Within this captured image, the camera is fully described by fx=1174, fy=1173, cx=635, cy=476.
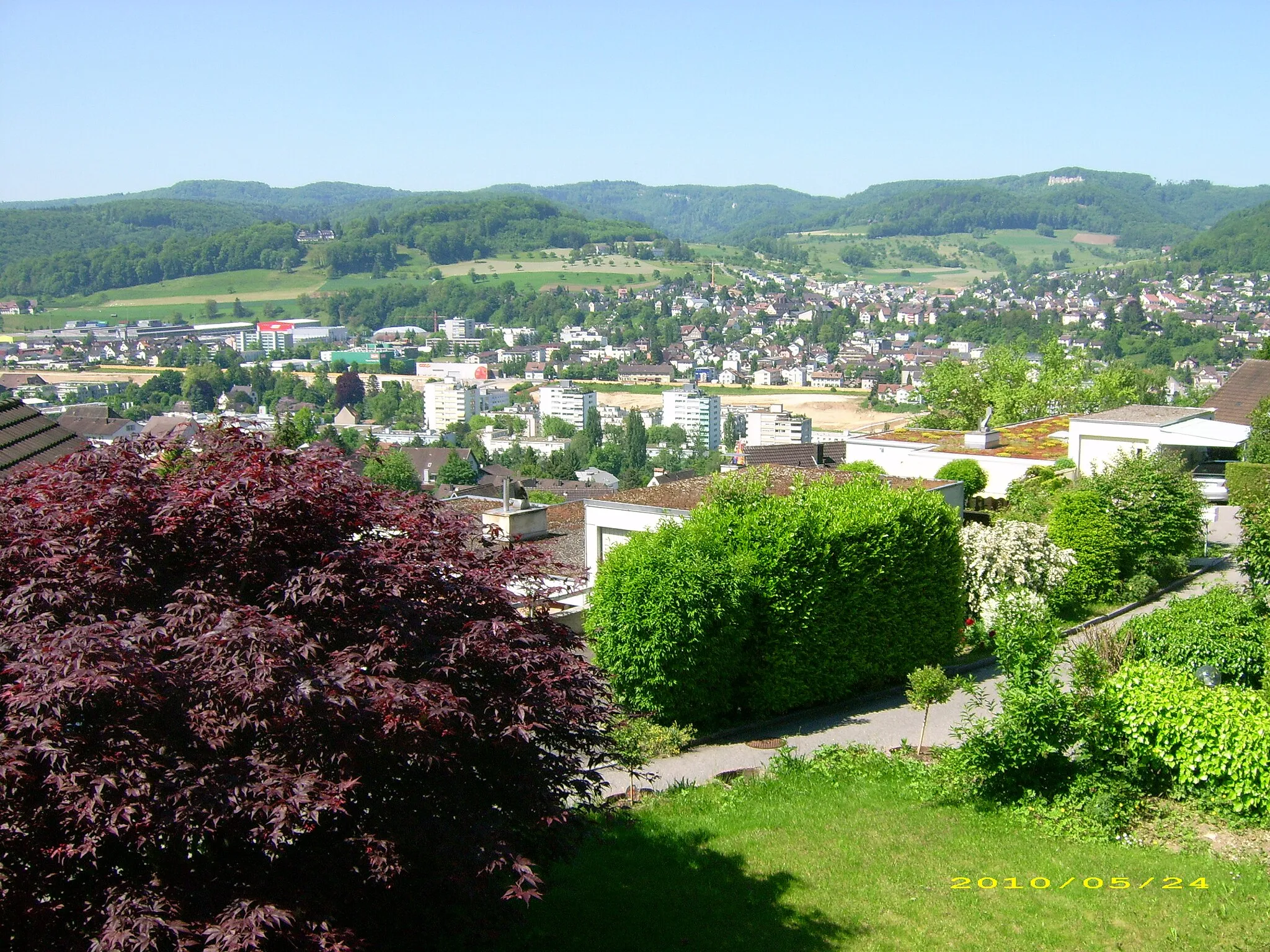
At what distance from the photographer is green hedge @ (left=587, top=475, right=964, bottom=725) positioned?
1373cm

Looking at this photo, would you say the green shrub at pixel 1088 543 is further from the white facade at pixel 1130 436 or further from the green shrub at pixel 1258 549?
the white facade at pixel 1130 436

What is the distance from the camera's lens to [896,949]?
26.7 ft

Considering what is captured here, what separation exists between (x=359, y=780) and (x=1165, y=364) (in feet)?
576

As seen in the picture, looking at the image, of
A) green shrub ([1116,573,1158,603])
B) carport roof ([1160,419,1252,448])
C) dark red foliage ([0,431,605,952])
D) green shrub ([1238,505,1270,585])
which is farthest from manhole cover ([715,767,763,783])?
carport roof ([1160,419,1252,448])

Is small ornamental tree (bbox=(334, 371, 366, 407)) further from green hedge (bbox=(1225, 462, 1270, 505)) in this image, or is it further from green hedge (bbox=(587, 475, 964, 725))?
green hedge (bbox=(587, 475, 964, 725))

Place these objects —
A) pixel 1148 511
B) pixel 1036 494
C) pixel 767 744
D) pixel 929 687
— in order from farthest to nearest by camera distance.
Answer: pixel 1036 494 < pixel 1148 511 < pixel 767 744 < pixel 929 687

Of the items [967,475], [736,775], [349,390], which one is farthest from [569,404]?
[736,775]

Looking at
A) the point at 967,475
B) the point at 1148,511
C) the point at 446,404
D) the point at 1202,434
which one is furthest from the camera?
the point at 446,404

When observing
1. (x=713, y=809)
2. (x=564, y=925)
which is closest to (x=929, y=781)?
(x=713, y=809)

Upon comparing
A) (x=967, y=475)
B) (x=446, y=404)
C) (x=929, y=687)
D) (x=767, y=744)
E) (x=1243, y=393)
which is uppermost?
(x=929, y=687)

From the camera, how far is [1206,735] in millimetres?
10711

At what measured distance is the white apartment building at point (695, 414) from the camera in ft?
480

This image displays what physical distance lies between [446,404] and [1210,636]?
507 feet
